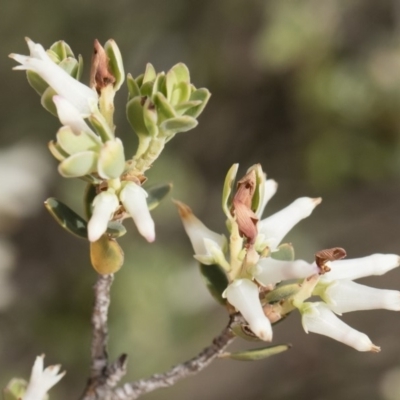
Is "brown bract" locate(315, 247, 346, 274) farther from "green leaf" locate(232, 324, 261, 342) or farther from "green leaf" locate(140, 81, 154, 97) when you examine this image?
"green leaf" locate(140, 81, 154, 97)

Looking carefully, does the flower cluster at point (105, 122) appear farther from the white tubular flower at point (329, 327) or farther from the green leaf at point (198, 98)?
the white tubular flower at point (329, 327)

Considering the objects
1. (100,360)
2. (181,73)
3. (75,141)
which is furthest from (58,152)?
(100,360)

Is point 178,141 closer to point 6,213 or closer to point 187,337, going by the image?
point 187,337

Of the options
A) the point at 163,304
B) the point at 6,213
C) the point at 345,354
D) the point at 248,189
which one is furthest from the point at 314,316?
the point at 345,354

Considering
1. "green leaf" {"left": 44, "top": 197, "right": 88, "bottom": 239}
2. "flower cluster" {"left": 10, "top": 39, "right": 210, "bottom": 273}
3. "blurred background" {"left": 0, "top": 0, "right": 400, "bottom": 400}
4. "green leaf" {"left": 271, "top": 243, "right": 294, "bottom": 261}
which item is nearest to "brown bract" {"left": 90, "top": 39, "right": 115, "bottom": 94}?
"flower cluster" {"left": 10, "top": 39, "right": 210, "bottom": 273}

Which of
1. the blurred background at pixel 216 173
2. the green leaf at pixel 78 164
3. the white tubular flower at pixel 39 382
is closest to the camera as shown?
the green leaf at pixel 78 164

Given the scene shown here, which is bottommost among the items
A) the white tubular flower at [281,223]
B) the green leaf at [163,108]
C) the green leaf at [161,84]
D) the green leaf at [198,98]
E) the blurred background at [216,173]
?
the white tubular flower at [281,223]

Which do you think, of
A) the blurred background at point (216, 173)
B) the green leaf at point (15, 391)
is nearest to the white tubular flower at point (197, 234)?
the green leaf at point (15, 391)
